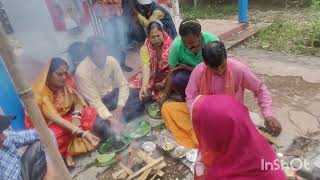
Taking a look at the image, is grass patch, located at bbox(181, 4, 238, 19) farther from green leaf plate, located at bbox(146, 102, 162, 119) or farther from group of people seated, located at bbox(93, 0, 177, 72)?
green leaf plate, located at bbox(146, 102, 162, 119)

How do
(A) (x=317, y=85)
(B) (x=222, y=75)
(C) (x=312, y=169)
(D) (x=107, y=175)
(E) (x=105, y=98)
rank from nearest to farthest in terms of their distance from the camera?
(C) (x=312, y=169)
(B) (x=222, y=75)
(D) (x=107, y=175)
(E) (x=105, y=98)
(A) (x=317, y=85)

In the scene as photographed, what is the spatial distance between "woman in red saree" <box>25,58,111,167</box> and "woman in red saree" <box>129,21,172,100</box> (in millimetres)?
858

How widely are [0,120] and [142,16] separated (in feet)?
13.1

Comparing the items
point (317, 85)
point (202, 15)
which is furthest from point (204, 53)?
point (202, 15)

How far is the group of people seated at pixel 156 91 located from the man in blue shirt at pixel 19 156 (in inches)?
39.8

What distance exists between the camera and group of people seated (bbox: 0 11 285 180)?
265 centimetres

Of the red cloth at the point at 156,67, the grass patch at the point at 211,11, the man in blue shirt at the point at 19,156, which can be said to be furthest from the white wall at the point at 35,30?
the grass patch at the point at 211,11

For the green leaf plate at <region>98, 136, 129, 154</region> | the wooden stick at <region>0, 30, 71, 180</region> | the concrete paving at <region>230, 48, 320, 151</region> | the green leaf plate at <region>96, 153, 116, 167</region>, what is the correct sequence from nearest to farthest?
the wooden stick at <region>0, 30, 71, 180</region> → the green leaf plate at <region>96, 153, 116, 167</region> → the green leaf plate at <region>98, 136, 129, 154</region> → the concrete paving at <region>230, 48, 320, 151</region>

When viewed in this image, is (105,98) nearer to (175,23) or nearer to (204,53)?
(204,53)

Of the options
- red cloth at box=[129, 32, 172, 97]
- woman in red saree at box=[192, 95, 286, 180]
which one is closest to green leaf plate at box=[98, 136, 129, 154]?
red cloth at box=[129, 32, 172, 97]

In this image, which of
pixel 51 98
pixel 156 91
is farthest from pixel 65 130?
pixel 156 91

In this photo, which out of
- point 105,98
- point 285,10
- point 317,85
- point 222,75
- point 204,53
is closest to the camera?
point 204,53

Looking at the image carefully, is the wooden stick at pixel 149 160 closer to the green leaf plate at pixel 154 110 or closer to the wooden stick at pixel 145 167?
the wooden stick at pixel 145 167

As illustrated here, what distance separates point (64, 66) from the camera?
4.02 meters
